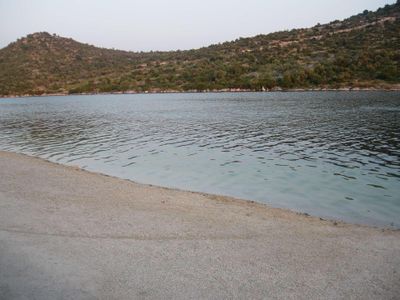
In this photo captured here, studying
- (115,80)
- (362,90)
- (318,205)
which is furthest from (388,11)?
(318,205)

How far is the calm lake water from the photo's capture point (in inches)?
583

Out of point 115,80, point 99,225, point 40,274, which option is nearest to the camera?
point 40,274

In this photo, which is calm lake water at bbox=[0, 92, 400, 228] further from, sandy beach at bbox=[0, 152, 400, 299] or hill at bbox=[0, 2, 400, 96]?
hill at bbox=[0, 2, 400, 96]

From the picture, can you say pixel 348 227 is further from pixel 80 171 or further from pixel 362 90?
pixel 362 90

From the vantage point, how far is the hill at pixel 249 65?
88.4 metres

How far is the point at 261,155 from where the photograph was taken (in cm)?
2309

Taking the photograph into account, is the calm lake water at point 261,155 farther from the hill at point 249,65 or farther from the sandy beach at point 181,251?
the hill at point 249,65

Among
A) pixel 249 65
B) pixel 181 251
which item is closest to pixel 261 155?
pixel 181 251

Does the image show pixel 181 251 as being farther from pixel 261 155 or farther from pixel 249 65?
pixel 249 65

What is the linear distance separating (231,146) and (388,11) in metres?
129

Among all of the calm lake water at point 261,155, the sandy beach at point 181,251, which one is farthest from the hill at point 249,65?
the sandy beach at point 181,251

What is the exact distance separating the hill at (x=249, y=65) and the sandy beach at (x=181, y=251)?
76372 millimetres

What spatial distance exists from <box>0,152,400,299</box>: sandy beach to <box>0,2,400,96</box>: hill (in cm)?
7637

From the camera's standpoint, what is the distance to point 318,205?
13773 millimetres
